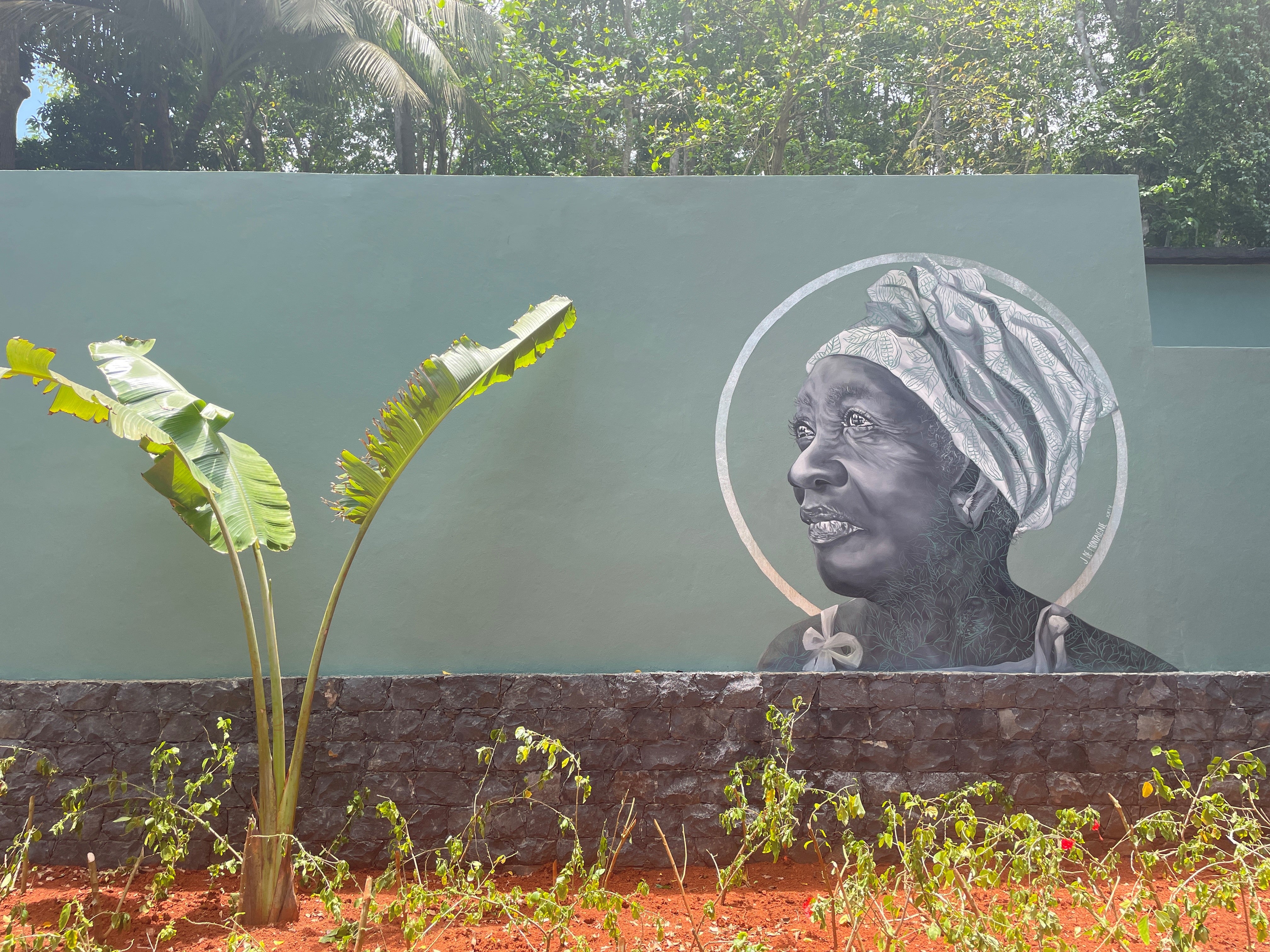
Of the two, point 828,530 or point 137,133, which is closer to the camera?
point 828,530

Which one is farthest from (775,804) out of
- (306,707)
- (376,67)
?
(376,67)

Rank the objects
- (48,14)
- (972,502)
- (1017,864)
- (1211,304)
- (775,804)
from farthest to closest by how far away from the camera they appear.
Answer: (48,14), (1211,304), (972,502), (775,804), (1017,864)

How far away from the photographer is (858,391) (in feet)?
14.3

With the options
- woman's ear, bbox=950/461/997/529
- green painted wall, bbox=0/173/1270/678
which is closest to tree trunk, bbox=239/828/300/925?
green painted wall, bbox=0/173/1270/678

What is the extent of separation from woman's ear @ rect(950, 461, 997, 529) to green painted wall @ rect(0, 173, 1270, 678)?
0.92ft

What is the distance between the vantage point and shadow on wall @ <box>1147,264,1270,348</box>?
6430 mm

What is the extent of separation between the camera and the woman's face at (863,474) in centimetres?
428

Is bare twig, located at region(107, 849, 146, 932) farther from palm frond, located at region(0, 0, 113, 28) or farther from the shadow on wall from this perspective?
palm frond, located at region(0, 0, 113, 28)

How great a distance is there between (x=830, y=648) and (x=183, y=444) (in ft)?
10.3

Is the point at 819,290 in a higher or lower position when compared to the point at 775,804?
higher

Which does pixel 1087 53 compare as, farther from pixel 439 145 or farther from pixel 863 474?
pixel 863 474

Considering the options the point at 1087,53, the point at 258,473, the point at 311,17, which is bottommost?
the point at 258,473

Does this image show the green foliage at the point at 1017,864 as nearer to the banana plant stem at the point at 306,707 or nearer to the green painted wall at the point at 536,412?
the green painted wall at the point at 536,412

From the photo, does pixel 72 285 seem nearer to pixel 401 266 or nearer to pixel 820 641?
pixel 401 266
